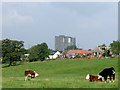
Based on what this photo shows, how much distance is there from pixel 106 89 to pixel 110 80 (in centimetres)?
378

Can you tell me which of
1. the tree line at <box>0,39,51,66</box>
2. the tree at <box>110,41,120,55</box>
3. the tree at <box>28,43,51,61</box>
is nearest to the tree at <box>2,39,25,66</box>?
the tree line at <box>0,39,51,66</box>

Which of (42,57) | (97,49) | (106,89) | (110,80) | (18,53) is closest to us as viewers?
(106,89)

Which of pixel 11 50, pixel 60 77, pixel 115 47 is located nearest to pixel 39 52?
pixel 11 50

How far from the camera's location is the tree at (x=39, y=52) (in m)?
94.4

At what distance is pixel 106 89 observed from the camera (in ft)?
34.1

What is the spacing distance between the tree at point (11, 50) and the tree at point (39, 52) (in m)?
23.4

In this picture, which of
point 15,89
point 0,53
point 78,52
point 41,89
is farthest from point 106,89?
point 78,52

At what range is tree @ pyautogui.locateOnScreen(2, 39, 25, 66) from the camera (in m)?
67.4

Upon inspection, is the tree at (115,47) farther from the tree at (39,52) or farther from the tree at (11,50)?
the tree at (11,50)

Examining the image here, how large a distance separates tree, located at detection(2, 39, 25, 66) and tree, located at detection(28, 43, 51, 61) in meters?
23.4

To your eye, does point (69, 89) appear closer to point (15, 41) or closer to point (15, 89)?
point (15, 89)

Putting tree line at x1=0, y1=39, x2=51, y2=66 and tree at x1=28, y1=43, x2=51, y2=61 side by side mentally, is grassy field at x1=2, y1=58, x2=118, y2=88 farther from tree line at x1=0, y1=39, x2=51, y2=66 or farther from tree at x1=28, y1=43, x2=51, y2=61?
tree at x1=28, y1=43, x2=51, y2=61

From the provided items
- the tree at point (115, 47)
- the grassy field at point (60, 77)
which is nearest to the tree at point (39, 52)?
the tree at point (115, 47)

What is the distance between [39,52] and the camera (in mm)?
96812
